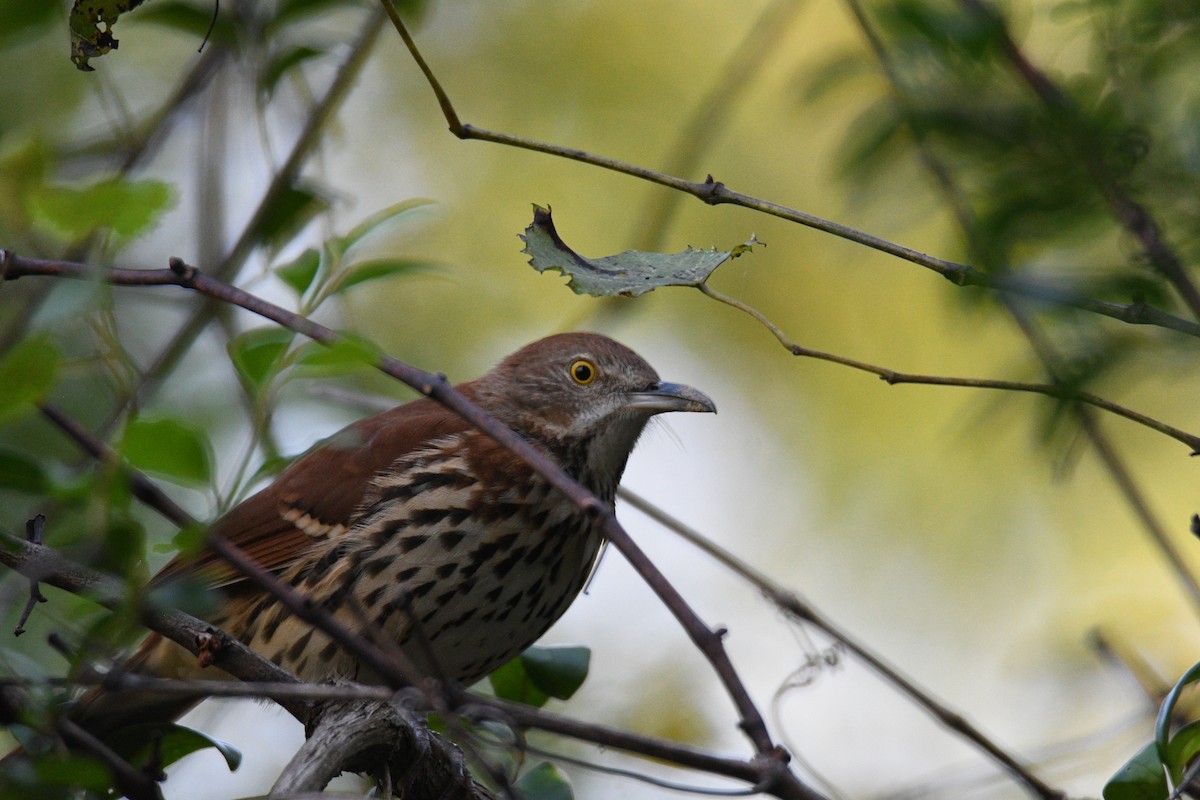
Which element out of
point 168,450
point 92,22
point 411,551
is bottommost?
point 168,450

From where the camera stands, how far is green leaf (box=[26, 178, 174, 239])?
1458mm

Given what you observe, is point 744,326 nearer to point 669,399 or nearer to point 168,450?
point 669,399

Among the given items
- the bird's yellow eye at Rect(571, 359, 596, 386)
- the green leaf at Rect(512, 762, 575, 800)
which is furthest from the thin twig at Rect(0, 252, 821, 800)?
the bird's yellow eye at Rect(571, 359, 596, 386)

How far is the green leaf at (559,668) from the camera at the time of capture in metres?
3.21

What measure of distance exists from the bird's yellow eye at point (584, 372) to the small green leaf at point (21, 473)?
3002mm

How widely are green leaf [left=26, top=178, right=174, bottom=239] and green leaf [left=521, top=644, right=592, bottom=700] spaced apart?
198 cm

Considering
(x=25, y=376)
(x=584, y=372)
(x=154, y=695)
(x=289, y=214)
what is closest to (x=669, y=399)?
(x=584, y=372)

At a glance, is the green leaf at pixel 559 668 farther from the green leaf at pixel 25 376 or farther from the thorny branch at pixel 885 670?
the green leaf at pixel 25 376

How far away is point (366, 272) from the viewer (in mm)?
1969

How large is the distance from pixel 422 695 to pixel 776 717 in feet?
5.87

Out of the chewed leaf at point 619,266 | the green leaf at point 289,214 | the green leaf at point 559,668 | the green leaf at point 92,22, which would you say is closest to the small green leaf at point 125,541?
the chewed leaf at point 619,266

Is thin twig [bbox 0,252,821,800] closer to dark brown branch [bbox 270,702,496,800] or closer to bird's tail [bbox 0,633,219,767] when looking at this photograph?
dark brown branch [bbox 270,702,496,800]

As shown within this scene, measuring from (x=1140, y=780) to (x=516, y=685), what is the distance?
1.76m

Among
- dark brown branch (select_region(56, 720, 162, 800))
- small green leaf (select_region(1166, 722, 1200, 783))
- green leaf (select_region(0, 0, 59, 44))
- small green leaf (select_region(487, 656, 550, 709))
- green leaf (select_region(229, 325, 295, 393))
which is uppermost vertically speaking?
green leaf (select_region(0, 0, 59, 44))
